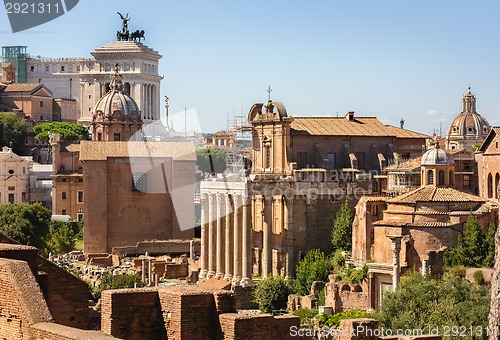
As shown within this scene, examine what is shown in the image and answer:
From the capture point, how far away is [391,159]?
5906cm

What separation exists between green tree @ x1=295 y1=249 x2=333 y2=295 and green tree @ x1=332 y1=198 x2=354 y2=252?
194 centimetres

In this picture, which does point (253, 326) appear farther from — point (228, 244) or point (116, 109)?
point (116, 109)

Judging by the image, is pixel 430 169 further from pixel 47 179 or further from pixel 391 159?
pixel 47 179

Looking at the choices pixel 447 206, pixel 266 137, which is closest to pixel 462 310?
pixel 447 206

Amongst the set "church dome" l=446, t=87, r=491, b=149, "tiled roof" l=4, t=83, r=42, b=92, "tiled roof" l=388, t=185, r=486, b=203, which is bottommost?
"tiled roof" l=388, t=185, r=486, b=203

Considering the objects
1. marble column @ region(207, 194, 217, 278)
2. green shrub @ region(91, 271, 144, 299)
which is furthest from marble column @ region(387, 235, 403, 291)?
marble column @ region(207, 194, 217, 278)

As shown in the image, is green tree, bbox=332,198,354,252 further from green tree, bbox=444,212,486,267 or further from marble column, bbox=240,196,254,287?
green tree, bbox=444,212,486,267

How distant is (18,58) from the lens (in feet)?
497

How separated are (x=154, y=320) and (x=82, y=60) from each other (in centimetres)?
13466

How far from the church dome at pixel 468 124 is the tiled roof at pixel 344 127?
37073 millimetres

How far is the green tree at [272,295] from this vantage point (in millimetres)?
46531

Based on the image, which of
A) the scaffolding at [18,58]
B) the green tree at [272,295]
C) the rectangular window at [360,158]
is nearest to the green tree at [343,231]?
the green tree at [272,295]

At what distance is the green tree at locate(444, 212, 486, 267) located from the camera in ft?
132

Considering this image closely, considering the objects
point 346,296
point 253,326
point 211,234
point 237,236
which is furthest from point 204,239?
point 253,326
